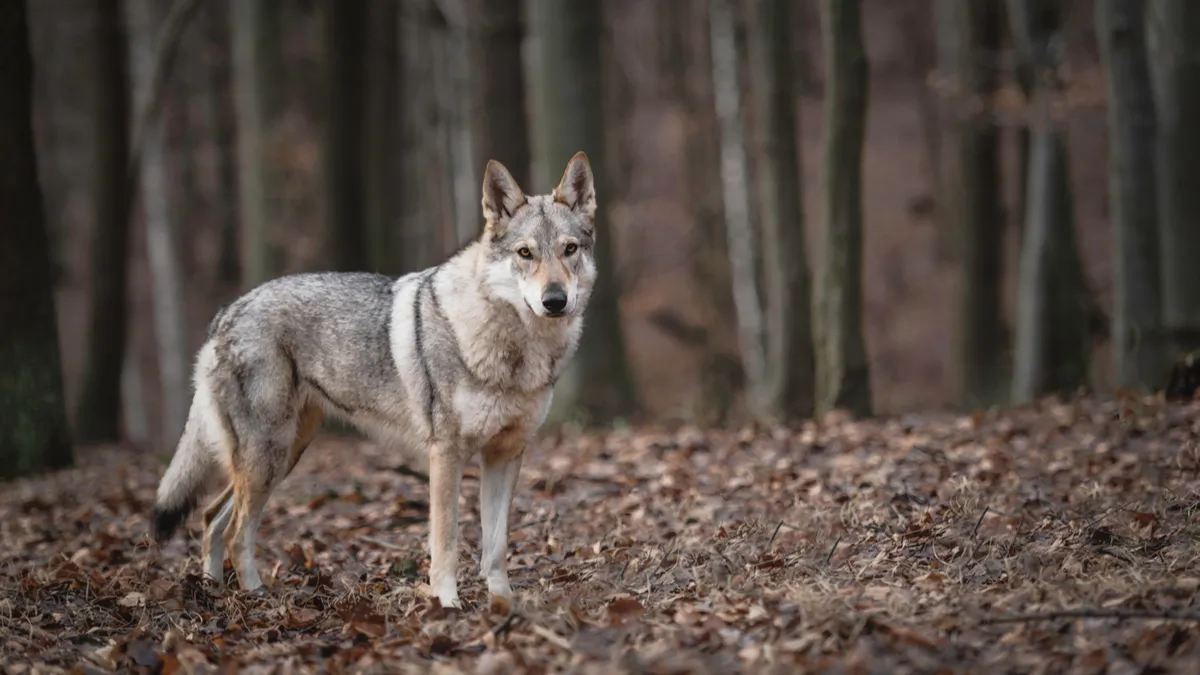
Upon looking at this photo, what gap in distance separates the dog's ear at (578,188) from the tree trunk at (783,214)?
569 centimetres

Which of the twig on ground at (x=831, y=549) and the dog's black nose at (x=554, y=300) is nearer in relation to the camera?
the dog's black nose at (x=554, y=300)

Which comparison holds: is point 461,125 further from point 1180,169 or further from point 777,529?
point 777,529

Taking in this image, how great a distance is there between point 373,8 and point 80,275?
19.9 meters

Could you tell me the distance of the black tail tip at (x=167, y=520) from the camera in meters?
6.45

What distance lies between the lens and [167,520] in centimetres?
646

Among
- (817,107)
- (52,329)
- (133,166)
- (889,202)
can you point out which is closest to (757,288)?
(133,166)

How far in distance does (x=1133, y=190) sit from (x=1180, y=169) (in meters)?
0.53

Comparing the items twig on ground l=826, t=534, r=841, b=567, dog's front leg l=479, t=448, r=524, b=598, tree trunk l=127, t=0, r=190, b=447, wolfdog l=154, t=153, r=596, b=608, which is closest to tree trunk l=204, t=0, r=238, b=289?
tree trunk l=127, t=0, r=190, b=447

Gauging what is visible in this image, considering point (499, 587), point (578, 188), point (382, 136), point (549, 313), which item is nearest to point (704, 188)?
point (382, 136)

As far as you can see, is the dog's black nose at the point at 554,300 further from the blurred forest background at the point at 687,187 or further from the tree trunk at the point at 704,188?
the tree trunk at the point at 704,188

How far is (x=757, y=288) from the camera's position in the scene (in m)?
17.2

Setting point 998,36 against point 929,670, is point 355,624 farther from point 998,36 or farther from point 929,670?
point 998,36

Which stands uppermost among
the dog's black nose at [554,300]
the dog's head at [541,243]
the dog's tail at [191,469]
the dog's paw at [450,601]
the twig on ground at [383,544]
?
the dog's head at [541,243]

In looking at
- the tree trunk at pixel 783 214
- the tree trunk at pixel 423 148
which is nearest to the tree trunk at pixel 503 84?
the tree trunk at pixel 783 214
